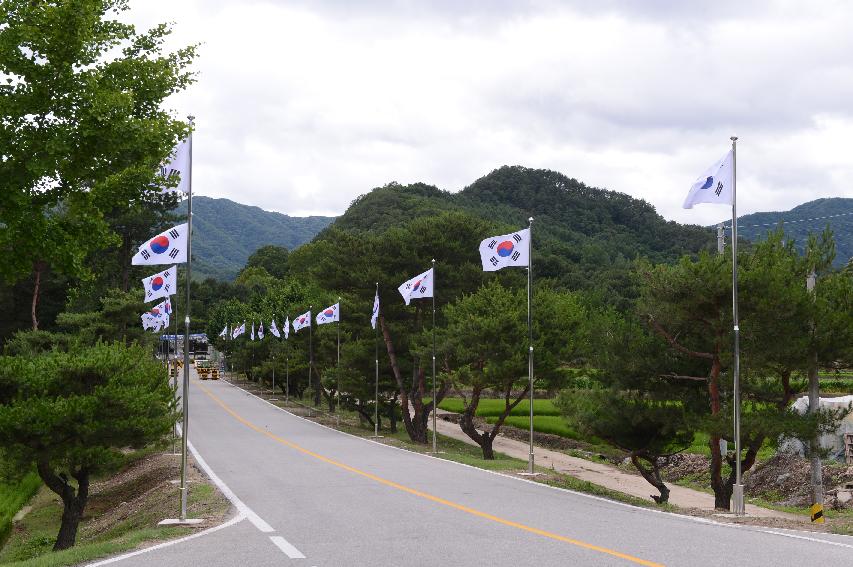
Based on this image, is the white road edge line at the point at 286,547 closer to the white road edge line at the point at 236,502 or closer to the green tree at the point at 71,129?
the white road edge line at the point at 236,502

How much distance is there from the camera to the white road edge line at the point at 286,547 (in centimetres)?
1074

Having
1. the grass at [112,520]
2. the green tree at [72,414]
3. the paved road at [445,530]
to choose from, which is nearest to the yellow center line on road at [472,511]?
the paved road at [445,530]

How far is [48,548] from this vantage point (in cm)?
2361

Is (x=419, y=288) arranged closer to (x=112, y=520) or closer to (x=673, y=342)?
(x=673, y=342)

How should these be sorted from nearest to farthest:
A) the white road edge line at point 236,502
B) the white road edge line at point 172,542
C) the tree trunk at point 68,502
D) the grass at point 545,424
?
the white road edge line at point 172,542
the white road edge line at point 236,502
the tree trunk at point 68,502
the grass at point 545,424

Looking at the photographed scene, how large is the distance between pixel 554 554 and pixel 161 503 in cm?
1407

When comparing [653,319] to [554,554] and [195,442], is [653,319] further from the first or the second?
[195,442]

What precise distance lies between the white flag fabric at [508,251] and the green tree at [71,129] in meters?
10.6

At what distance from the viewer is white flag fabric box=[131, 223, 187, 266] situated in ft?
53.5

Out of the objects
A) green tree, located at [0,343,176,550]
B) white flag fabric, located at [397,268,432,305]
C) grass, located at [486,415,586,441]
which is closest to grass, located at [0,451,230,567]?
green tree, located at [0,343,176,550]

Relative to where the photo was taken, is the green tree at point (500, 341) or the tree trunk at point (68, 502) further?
the green tree at point (500, 341)

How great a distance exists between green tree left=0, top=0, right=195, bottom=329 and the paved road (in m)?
6.58

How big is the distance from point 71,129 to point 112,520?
12429mm

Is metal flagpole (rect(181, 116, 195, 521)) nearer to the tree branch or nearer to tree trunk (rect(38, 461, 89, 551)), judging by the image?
tree trunk (rect(38, 461, 89, 551))
